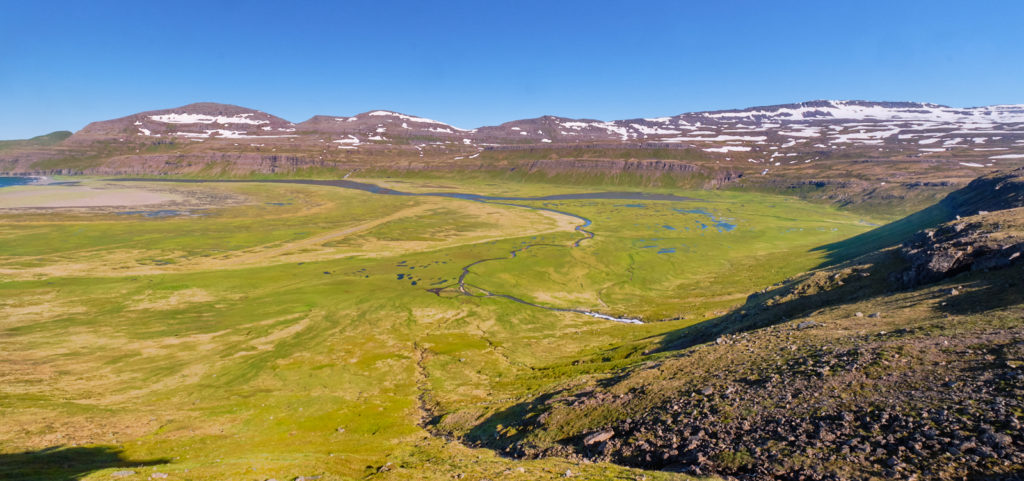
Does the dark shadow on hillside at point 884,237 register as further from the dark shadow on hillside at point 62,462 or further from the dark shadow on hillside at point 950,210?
the dark shadow on hillside at point 62,462

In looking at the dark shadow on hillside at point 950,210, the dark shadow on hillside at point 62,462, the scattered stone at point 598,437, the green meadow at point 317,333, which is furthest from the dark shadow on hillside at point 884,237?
the dark shadow on hillside at point 62,462

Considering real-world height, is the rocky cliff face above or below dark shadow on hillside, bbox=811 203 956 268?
above

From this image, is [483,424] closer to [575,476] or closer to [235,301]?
[575,476]

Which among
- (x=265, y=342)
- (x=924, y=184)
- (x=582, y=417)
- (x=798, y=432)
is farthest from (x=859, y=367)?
(x=924, y=184)

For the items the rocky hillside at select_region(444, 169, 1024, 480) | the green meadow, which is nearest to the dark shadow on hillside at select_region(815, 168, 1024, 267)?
the green meadow

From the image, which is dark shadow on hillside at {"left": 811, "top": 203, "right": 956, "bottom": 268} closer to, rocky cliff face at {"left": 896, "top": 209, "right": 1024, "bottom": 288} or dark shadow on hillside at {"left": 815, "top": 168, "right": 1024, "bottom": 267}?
dark shadow on hillside at {"left": 815, "top": 168, "right": 1024, "bottom": 267}

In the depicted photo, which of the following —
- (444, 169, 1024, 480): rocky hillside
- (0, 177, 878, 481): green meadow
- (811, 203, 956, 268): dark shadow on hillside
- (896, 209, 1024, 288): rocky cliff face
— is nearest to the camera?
(444, 169, 1024, 480): rocky hillside
